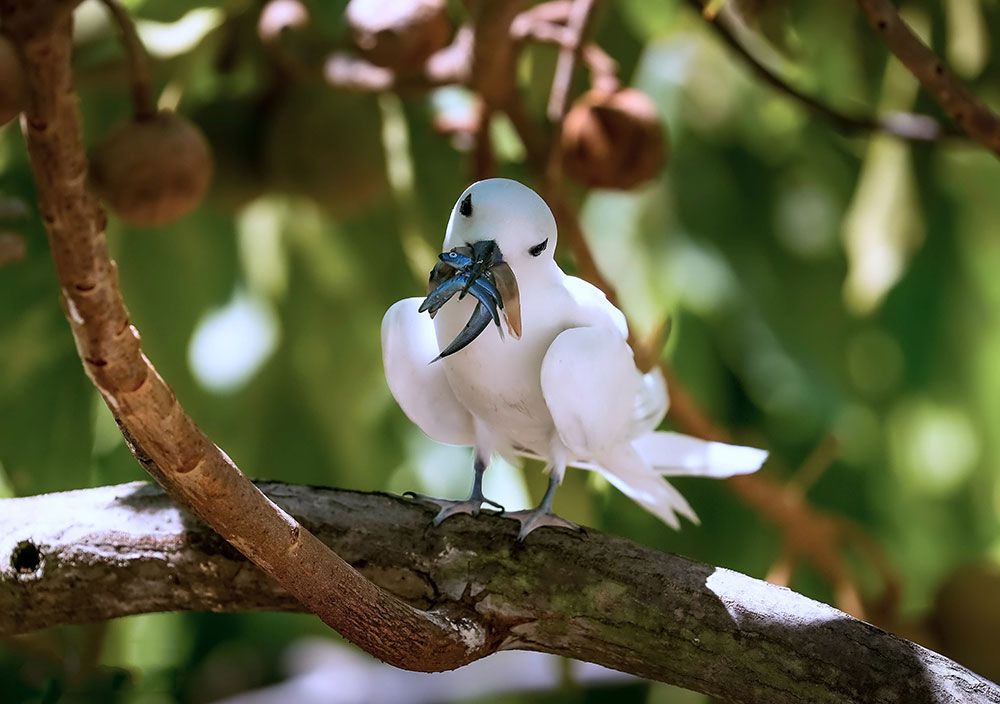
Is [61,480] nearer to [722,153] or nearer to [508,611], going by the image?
[508,611]

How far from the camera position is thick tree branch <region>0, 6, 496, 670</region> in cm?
25

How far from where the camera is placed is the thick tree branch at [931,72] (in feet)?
1.75

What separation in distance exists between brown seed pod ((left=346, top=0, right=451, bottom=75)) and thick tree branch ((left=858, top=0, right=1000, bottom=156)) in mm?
259

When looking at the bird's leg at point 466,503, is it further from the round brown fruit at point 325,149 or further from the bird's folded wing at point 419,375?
the round brown fruit at point 325,149

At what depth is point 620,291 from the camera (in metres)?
1.02

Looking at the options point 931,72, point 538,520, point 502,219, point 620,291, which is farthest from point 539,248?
point 620,291

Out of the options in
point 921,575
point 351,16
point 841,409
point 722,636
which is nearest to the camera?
point 722,636

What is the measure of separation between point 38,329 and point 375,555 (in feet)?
1.69

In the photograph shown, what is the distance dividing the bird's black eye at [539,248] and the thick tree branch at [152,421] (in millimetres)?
130

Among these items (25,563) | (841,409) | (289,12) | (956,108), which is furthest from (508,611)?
(841,409)

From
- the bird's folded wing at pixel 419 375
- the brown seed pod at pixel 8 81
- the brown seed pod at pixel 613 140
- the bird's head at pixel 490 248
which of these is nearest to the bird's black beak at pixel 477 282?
the bird's head at pixel 490 248

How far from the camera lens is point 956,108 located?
0.56 meters

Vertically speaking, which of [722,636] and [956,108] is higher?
[956,108]

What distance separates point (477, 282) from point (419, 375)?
139mm
